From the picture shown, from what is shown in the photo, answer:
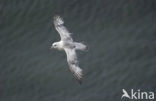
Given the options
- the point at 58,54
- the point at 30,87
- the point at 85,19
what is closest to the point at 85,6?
the point at 85,19

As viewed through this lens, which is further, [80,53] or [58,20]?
[80,53]

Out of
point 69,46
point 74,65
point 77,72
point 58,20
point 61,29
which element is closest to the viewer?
point 77,72

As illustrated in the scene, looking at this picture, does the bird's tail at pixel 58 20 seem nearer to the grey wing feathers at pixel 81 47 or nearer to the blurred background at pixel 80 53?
the grey wing feathers at pixel 81 47

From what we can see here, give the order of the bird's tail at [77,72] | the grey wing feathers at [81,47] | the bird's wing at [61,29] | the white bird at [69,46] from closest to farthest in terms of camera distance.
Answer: the bird's tail at [77,72] → the white bird at [69,46] → the grey wing feathers at [81,47] → the bird's wing at [61,29]

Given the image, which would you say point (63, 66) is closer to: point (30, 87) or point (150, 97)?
point (30, 87)

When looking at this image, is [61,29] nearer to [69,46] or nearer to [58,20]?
[58,20]

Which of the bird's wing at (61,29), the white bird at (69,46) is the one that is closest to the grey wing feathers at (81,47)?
the white bird at (69,46)

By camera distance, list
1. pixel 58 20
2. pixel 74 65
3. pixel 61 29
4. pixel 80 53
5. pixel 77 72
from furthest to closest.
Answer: pixel 80 53 → pixel 58 20 → pixel 61 29 → pixel 74 65 → pixel 77 72

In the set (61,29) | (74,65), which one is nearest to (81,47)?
(74,65)
